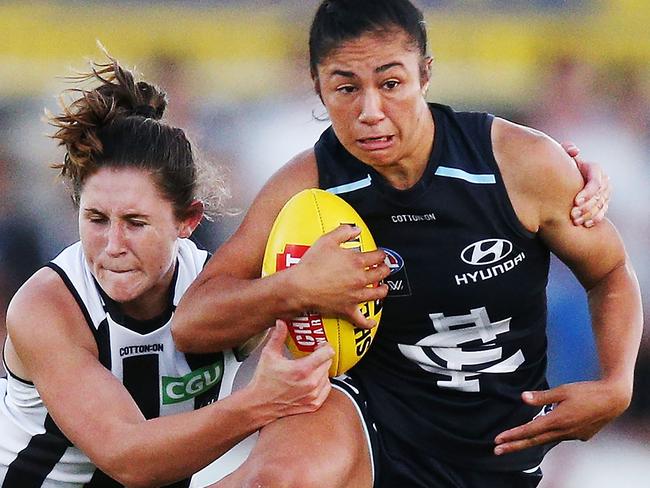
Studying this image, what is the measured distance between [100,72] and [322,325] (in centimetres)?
114

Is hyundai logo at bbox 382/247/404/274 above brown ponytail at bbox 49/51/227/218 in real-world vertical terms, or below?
below

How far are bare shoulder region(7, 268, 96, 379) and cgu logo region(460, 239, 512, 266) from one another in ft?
3.70

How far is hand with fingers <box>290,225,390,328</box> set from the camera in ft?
9.32

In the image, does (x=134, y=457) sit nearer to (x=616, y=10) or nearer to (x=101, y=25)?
(x=101, y=25)

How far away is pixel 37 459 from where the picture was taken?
3490 millimetres

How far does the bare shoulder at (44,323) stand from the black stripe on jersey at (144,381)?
142 millimetres

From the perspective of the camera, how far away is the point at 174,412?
3451 mm

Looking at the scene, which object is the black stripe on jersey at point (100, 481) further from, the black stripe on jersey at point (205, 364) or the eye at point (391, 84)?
the eye at point (391, 84)

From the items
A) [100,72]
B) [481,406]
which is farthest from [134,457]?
[100,72]

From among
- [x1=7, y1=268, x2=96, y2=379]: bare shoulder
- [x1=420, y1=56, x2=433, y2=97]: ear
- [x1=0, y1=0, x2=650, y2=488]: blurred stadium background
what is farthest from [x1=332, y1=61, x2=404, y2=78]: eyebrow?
[x1=0, y1=0, x2=650, y2=488]: blurred stadium background

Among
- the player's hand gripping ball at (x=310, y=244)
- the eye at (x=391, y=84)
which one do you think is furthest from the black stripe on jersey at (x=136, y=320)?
the eye at (x=391, y=84)

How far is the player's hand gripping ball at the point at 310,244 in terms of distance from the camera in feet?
9.71

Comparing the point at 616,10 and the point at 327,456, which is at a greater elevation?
the point at 616,10

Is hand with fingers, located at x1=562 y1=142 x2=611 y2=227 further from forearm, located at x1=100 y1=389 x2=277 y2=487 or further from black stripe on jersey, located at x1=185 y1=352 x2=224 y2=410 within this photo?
black stripe on jersey, located at x1=185 y1=352 x2=224 y2=410
